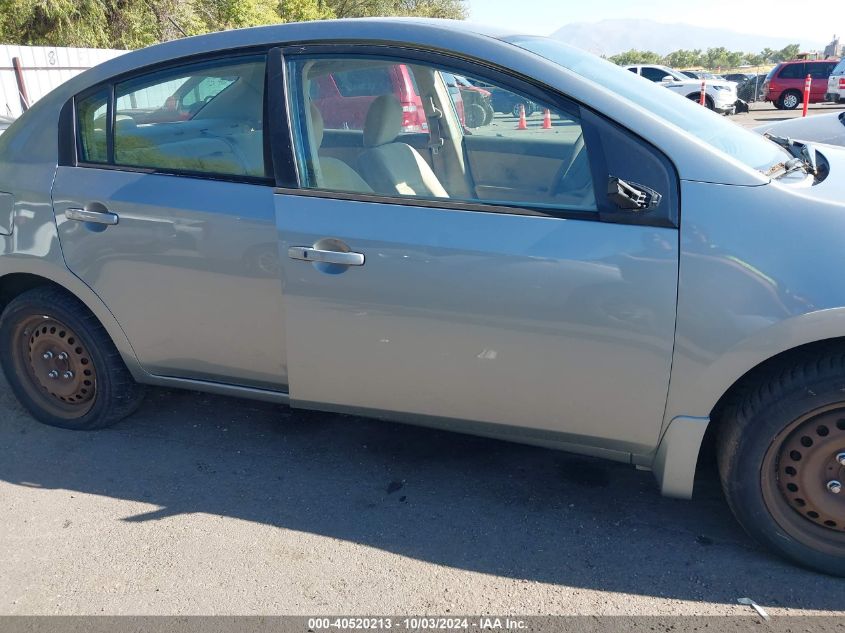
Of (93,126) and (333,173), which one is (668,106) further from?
(93,126)

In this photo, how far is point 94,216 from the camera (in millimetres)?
3074

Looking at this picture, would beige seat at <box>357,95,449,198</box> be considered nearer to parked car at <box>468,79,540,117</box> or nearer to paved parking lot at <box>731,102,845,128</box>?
parked car at <box>468,79,540,117</box>

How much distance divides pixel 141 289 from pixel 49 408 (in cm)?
98

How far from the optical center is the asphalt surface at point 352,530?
246 cm

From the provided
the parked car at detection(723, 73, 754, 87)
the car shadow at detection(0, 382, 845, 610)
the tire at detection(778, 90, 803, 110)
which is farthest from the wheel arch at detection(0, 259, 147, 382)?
the parked car at detection(723, 73, 754, 87)

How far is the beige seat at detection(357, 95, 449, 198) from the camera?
279 cm

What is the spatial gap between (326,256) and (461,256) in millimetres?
493

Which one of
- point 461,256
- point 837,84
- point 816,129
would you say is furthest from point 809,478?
point 837,84

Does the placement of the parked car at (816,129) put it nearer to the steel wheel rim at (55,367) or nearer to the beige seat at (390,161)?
the beige seat at (390,161)

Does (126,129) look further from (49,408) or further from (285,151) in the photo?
(49,408)

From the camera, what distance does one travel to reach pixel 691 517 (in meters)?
2.83

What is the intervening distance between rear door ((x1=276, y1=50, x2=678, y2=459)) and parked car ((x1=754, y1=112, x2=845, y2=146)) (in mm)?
3865

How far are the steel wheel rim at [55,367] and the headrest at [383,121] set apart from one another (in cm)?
162

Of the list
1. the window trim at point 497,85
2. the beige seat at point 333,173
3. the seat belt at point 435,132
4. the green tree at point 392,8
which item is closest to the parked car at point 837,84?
the green tree at point 392,8
